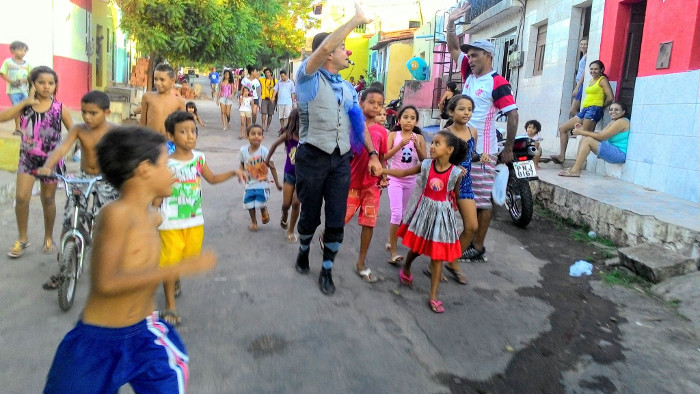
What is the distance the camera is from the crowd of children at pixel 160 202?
6.80ft

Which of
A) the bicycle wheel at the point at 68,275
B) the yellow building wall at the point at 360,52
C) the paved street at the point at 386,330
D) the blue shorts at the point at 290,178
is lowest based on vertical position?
the paved street at the point at 386,330

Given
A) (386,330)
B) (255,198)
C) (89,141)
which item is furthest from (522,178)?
(89,141)

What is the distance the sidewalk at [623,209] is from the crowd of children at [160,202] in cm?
142

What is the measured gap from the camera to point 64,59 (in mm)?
13875

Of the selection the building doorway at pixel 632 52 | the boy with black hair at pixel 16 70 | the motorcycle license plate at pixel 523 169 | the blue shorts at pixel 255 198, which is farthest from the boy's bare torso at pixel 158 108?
the building doorway at pixel 632 52

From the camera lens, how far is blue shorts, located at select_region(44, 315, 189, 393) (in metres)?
1.99

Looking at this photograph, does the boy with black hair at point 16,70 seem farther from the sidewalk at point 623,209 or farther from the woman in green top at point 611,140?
the woman in green top at point 611,140

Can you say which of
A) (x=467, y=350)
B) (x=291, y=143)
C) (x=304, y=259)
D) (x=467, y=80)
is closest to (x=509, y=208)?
(x=467, y=80)

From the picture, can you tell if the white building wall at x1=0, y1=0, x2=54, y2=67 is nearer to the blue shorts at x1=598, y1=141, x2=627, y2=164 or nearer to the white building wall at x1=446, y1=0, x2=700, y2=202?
the white building wall at x1=446, y1=0, x2=700, y2=202

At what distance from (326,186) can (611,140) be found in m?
5.37

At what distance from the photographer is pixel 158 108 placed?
557 centimetres

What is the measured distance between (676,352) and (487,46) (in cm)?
300

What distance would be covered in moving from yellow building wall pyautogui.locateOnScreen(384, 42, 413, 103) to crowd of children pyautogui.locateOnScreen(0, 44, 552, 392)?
923 inches

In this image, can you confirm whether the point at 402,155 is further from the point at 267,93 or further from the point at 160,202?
the point at 267,93
